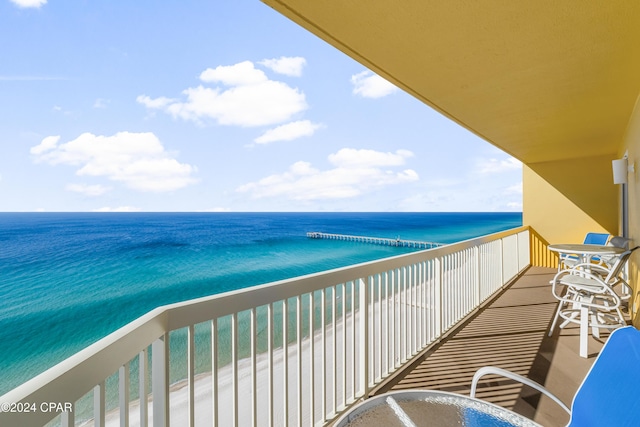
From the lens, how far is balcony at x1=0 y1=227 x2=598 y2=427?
0.96 metres

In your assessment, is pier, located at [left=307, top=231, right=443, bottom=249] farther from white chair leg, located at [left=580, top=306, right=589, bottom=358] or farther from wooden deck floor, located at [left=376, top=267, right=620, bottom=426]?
white chair leg, located at [left=580, top=306, right=589, bottom=358]

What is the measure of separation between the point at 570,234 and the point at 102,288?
947 inches

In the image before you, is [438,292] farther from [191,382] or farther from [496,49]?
[191,382]

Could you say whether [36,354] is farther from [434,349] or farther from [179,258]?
[179,258]

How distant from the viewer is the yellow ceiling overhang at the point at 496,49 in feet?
5.25

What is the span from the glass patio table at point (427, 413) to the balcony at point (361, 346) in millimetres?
611

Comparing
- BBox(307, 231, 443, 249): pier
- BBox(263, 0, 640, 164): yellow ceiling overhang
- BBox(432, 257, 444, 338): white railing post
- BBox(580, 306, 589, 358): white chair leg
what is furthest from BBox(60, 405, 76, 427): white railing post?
BBox(307, 231, 443, 249): pier

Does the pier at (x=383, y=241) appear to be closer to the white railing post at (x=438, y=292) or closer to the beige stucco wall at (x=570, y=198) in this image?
the beige stucco wall at (x=570, y=198)

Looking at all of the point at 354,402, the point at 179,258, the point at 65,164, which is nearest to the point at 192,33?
the point at 179,258

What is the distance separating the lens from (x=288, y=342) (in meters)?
1.75

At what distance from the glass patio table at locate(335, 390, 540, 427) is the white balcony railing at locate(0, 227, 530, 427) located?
620 mm

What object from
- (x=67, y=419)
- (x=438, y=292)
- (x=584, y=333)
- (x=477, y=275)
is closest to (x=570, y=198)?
(x=477, y=275)

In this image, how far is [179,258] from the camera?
2914 cm

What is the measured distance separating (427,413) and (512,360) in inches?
86.9
